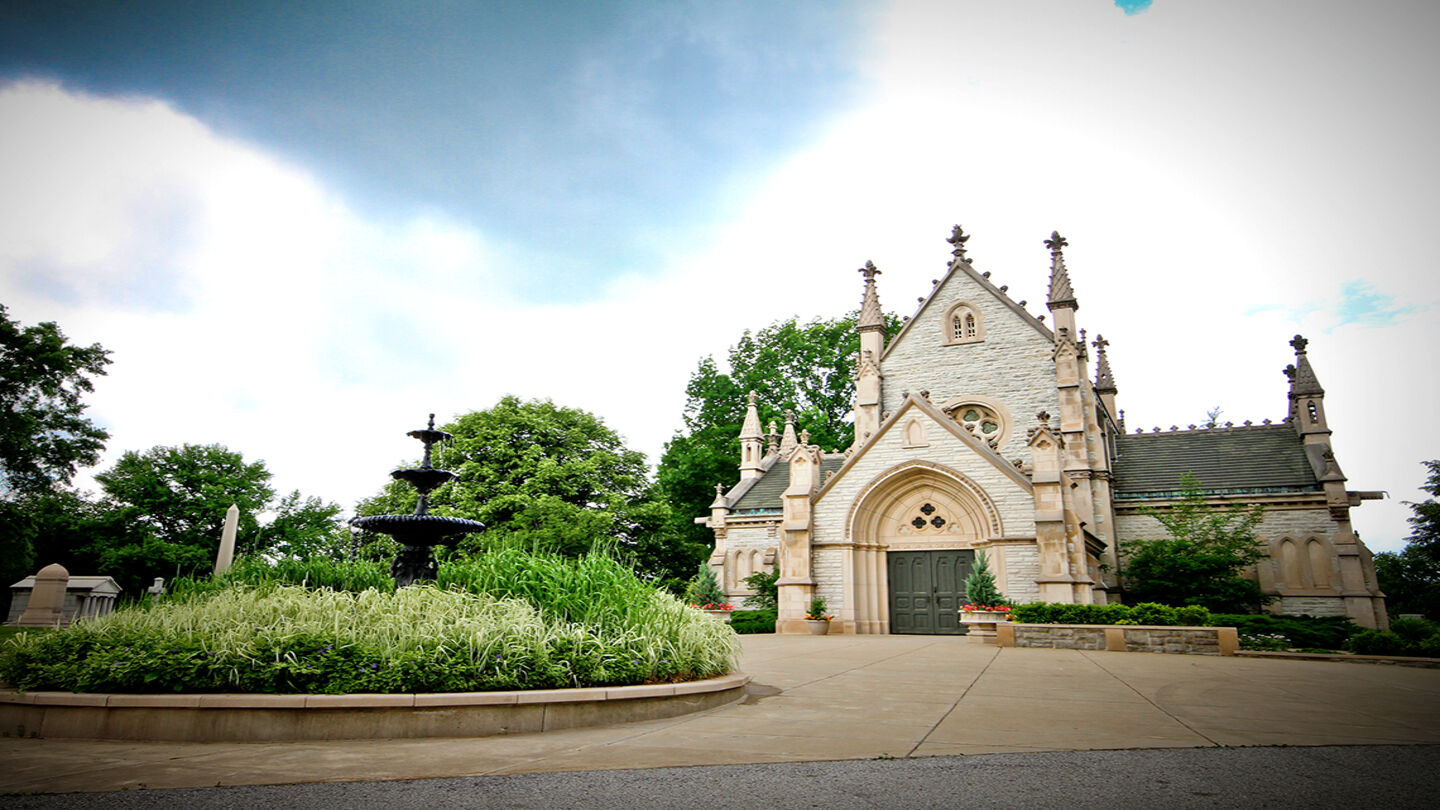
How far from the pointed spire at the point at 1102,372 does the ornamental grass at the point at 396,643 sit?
101 feet

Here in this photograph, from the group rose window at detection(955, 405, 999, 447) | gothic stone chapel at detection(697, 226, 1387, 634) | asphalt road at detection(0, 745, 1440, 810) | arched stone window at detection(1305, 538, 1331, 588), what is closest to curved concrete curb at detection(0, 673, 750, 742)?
asphalt road at detection(0, 745, 1440, 810)

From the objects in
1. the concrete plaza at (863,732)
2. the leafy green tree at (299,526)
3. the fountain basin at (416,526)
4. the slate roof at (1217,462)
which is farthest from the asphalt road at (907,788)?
the leafy green tree at (299,526)

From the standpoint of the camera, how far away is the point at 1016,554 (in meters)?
20.9

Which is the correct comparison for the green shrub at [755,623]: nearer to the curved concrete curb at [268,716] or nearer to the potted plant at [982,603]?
the potted plant at [982,603]

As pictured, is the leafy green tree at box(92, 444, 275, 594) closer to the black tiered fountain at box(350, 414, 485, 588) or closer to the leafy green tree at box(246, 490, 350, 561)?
the leafy green tree at box(246, 490, 350, 561)

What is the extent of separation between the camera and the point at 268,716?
5.66 meters

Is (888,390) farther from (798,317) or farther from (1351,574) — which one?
(798,317)

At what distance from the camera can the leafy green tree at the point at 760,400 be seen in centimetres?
4266

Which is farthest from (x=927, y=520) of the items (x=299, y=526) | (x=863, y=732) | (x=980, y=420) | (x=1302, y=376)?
(x=299, y=526)

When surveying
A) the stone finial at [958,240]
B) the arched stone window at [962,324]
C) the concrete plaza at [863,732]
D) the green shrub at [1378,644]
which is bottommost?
the concrete plaza at [863,732]

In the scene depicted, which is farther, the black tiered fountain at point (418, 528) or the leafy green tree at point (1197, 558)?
the leafy green tree at point (1197, 558)

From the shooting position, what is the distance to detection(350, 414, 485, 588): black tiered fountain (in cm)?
1171

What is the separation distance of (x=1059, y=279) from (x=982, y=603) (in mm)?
13669

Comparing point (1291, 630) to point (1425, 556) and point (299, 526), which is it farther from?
point (299, 526)
